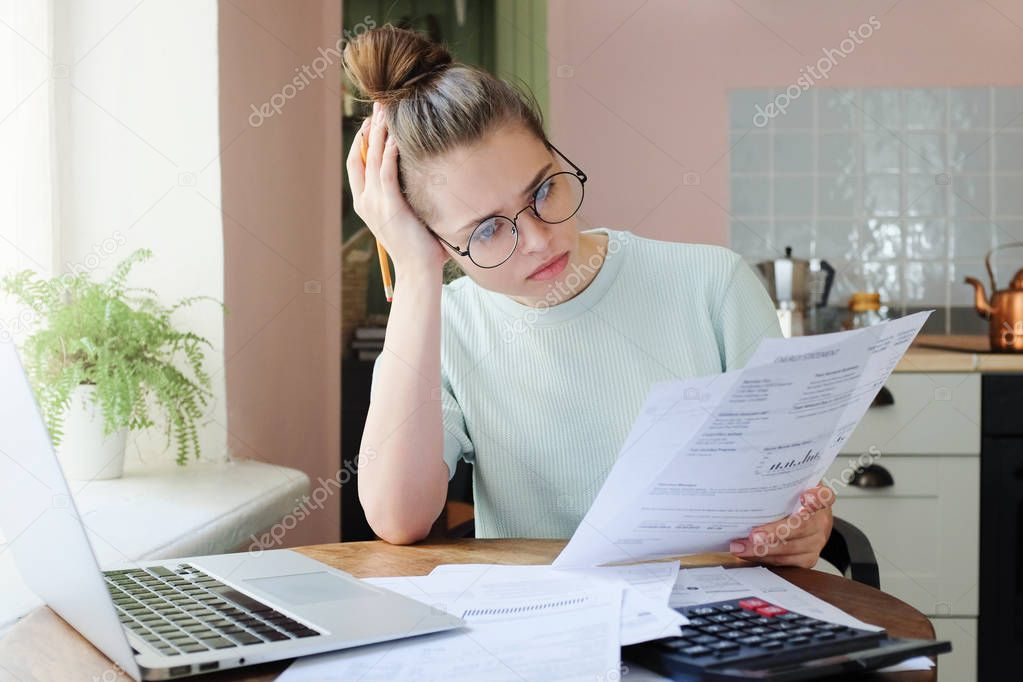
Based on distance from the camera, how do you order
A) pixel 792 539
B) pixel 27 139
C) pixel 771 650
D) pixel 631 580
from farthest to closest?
1. pixel 27 139
2. pixel 792 539
3. pixel 631 580
4. pixel 771 650

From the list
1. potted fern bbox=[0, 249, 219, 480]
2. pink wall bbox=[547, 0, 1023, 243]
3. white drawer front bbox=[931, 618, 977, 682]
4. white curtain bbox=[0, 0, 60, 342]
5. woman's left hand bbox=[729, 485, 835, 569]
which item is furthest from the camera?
pink wall bbox=[547, 0, 1023, 243]

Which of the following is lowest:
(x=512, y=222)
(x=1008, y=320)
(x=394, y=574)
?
(x=394, y=574)

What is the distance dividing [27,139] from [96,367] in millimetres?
478

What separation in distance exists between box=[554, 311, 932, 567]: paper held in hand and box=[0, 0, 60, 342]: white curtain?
1.27m

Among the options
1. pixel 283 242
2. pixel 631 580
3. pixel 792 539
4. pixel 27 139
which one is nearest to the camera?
pixel 631 580

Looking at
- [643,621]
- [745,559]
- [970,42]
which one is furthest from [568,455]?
[970,42]

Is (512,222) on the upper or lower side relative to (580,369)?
upper

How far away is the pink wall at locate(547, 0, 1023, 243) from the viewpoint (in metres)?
3.29

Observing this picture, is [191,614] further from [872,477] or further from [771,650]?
[872,477]

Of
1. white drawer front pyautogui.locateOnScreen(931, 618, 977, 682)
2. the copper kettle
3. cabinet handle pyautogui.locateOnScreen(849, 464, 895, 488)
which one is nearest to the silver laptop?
cabinet handle pyautogui.locateOnScreen(849, 464, 895, 488)

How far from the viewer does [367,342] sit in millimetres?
3188

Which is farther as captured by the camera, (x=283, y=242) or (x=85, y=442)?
(x=283, y=242)

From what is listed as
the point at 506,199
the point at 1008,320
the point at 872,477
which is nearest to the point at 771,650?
the point at 506,199

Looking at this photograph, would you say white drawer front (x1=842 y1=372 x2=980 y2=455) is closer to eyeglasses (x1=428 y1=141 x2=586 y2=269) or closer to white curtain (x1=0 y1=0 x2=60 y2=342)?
eyeglasses (x1=428 y1=141 x2=586 y2=269)
